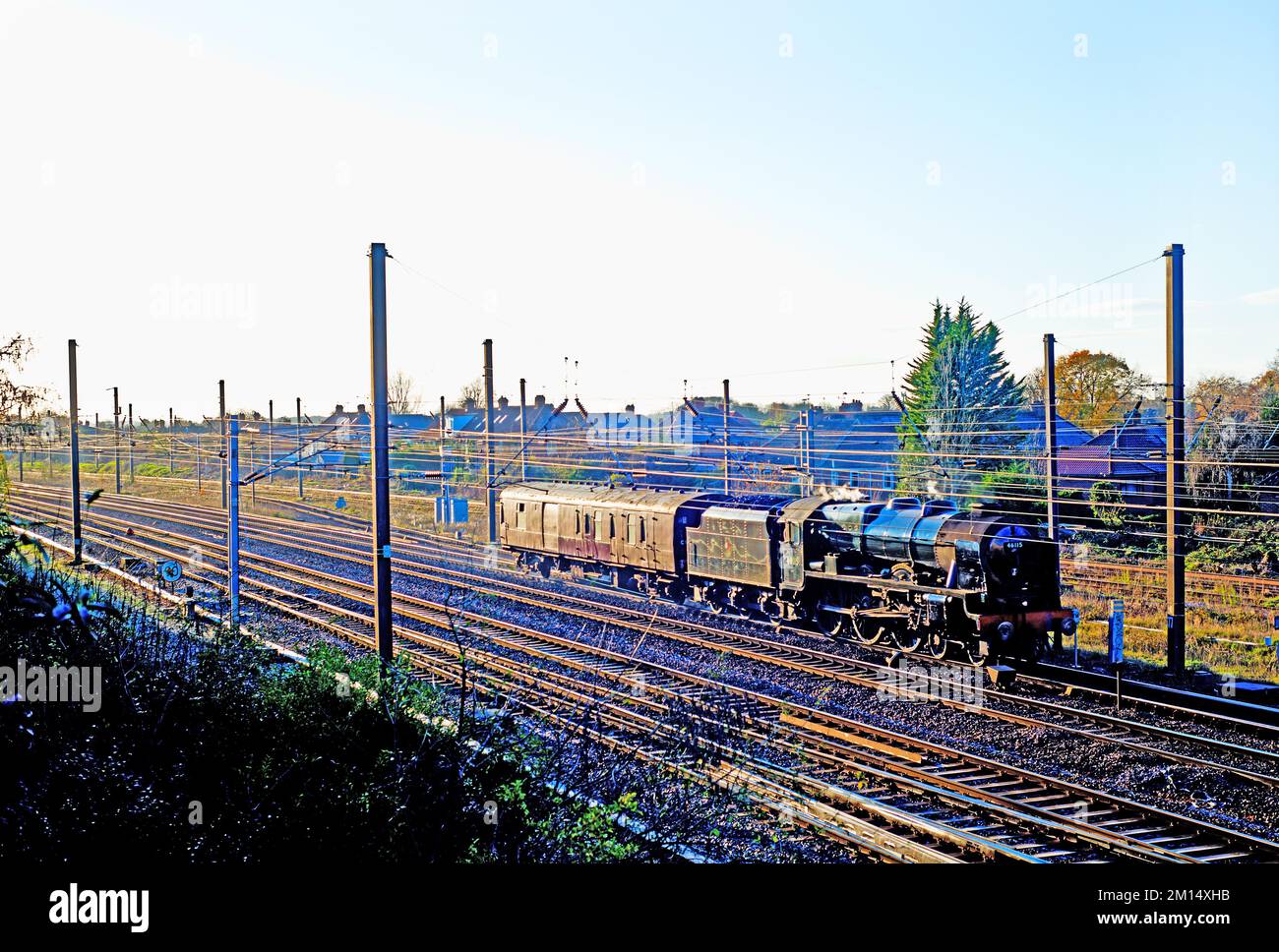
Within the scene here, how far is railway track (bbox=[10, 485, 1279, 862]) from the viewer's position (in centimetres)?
893

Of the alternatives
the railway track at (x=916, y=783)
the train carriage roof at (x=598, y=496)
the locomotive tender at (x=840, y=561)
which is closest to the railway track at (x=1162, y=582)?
the locomotive tender at (x=840, y=561)

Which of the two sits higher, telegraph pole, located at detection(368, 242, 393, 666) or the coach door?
telegraph pole, located at detection(368, 242, 393, 666)

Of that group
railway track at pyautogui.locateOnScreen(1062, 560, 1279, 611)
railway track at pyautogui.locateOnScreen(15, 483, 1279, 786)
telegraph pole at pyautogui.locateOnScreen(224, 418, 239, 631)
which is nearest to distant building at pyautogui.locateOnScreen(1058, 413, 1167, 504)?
railway track at pyautogui.locateOnScreen(1062, 560, 1279, 611)

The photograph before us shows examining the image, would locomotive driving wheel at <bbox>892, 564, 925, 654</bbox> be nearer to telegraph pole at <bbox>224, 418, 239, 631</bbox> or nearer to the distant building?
telegraph pole at <bbox>224, 418, 239, 631</bbox>

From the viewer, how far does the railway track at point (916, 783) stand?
893 centimetres

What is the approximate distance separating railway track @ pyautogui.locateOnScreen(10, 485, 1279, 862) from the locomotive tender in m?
4.15

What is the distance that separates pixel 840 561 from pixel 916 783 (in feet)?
28.3

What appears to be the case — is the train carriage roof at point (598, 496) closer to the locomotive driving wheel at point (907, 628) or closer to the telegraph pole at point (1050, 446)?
the locomotive driving wheel at point (907, 628)

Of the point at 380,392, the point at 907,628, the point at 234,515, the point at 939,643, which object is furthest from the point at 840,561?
the point at 234,515

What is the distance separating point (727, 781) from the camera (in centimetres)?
979

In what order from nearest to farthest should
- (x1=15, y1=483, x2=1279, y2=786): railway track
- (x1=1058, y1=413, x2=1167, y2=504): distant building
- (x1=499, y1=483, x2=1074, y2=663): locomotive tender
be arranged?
(x1=15, y1=483, x2=1279, y2=786): railway track < (x1=499, y1=483, x2=1074, y2=663): locomotive tender < (x1=1058, y1=413, x2=1167, y2=504): distant building

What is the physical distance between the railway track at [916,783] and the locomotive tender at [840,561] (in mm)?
4149

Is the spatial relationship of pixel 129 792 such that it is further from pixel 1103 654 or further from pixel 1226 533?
pixel 1226 533

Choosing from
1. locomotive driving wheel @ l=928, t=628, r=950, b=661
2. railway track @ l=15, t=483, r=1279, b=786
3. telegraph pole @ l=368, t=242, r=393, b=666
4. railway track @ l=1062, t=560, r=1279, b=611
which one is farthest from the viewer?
railway track @ l=1062, t=560, r=1279, b=611
